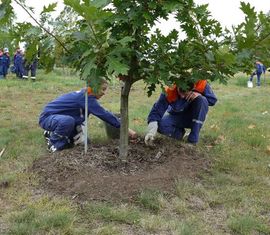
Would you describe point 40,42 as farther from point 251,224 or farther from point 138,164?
point 251,224

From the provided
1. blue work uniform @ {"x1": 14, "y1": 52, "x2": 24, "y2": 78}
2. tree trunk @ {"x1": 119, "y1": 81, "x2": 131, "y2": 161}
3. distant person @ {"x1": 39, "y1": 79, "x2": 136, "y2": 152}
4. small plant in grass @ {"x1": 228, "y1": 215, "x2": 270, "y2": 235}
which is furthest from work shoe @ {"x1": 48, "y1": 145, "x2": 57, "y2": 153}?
blue work uniform @ {"x1": 14, "y1": 52, "x2": 24, "y2": 78}

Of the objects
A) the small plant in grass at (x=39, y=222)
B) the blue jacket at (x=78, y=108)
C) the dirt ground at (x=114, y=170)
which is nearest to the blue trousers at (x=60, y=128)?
the blue jacket at (x=78, y=108)

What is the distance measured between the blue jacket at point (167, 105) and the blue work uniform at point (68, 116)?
60cm

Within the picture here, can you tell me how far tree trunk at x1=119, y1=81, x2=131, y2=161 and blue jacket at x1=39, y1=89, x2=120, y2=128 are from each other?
27.4 inches

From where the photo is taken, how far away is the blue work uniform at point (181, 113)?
5609mm

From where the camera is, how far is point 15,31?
3.70 metres

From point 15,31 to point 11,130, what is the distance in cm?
339

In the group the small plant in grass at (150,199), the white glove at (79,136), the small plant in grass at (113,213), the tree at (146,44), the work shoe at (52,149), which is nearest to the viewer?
the tree at (146,44)

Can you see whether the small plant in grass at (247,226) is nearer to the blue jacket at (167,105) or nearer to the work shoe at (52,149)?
the blue jacket at (167,105)

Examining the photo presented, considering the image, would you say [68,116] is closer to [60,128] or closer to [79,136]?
[60,128]

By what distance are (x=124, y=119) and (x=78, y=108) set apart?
1.06 m

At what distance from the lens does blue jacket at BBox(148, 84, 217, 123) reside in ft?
18.6

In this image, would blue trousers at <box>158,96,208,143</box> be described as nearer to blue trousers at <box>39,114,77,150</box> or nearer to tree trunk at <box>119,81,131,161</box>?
blue trousers at <box>39,114,77,150</box>

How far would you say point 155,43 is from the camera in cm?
383
